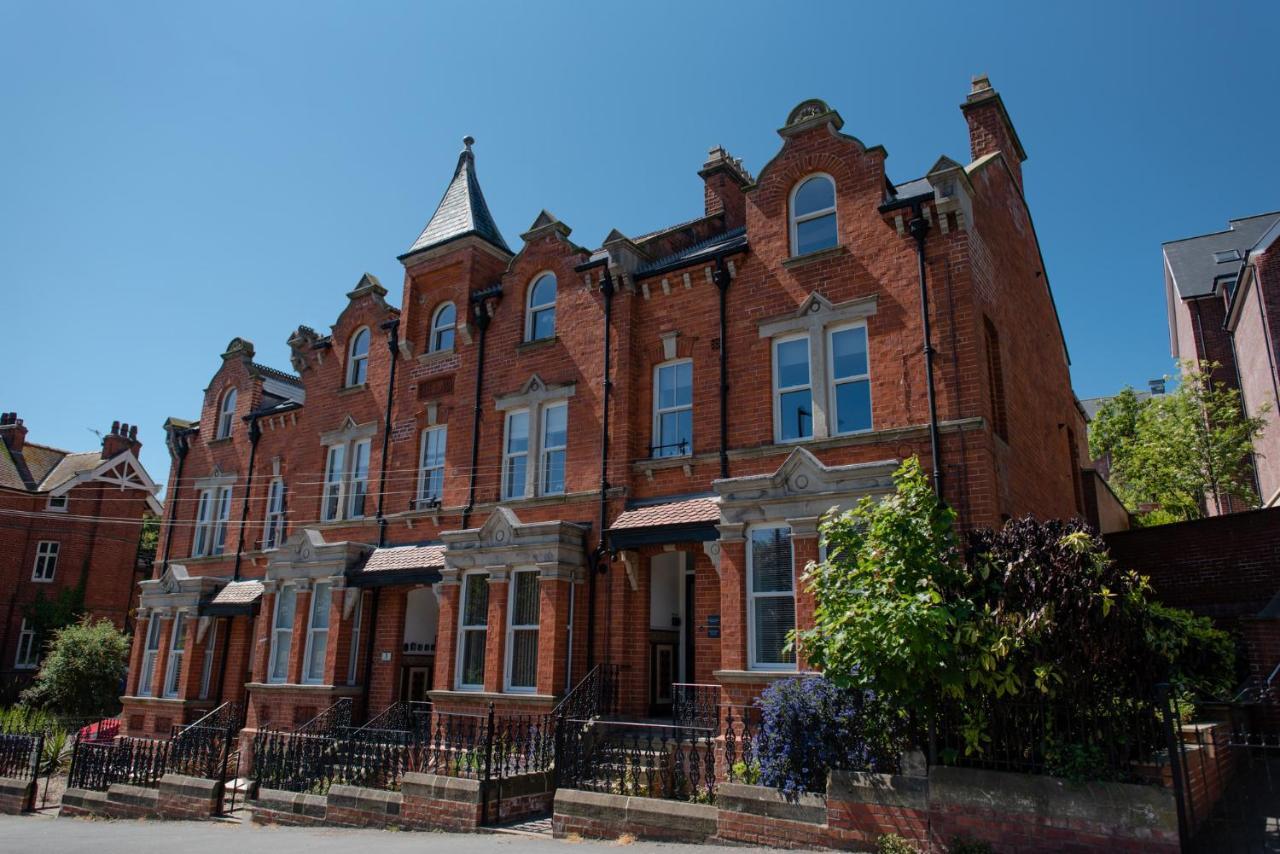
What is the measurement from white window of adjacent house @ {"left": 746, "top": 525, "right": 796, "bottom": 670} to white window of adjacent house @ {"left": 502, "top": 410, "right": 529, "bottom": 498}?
21.9ft

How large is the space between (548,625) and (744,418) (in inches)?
209

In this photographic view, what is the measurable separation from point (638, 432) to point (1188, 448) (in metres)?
20.2

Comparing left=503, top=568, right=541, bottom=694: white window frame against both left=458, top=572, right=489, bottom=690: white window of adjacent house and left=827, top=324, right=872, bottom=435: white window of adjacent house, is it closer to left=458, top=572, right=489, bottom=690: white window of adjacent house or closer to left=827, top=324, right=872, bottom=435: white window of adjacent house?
left=458, top=572, right=489, bottom=690: white window of adjacent house

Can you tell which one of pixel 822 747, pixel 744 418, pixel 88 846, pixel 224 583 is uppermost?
pixel 744 418

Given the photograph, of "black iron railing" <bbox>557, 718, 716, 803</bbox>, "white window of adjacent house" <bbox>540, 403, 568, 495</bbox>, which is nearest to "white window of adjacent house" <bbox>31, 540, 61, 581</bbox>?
"white window of adjacent house" <bbox>540, 403, 568, 495</bbox>

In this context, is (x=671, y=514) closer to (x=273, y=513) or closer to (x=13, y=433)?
(x=273, y=513)

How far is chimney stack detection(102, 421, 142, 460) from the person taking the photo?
41.2 metres

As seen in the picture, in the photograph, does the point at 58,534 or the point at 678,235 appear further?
the point at 58,534

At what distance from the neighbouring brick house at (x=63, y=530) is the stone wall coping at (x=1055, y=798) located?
1526 inches

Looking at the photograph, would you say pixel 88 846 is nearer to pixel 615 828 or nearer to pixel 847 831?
pixel 615 828

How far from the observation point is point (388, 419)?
21.9m

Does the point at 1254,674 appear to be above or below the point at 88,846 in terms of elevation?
above

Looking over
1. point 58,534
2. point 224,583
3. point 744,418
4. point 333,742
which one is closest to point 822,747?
point 744,418

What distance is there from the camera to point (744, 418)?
52.3ft
